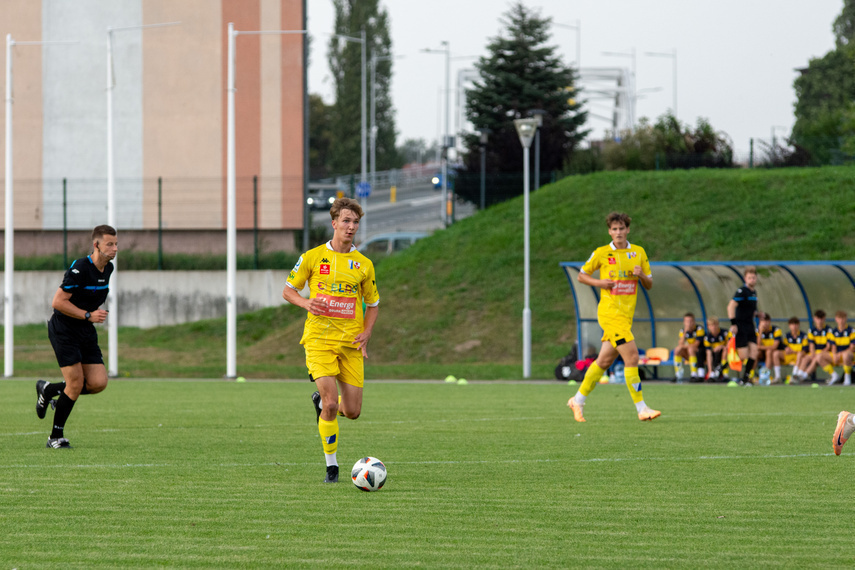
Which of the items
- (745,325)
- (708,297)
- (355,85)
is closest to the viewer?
(745,325)

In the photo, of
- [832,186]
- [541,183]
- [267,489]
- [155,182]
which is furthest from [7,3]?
[267,489]

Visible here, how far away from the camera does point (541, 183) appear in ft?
133

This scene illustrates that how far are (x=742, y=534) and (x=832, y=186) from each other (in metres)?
31.0

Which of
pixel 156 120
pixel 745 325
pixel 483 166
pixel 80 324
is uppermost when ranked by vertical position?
pixel 156 120

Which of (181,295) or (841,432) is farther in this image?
(181,295)

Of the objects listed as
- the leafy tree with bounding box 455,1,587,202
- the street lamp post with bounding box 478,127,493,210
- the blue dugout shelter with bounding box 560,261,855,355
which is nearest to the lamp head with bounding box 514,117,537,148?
the blue dugout shelter with bounding box 560,261,855,355

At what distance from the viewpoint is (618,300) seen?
12961 mm

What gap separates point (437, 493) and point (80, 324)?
15.8 ft

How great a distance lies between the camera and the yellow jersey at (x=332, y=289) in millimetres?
8211

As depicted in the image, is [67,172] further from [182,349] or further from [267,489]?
[267,489]

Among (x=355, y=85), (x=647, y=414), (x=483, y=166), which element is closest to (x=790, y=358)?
(x=647, y=414)

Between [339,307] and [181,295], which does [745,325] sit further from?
[181,295]

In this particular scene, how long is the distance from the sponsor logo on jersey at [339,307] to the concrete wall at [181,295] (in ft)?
91.1

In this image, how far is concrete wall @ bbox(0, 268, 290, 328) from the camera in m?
35.8
